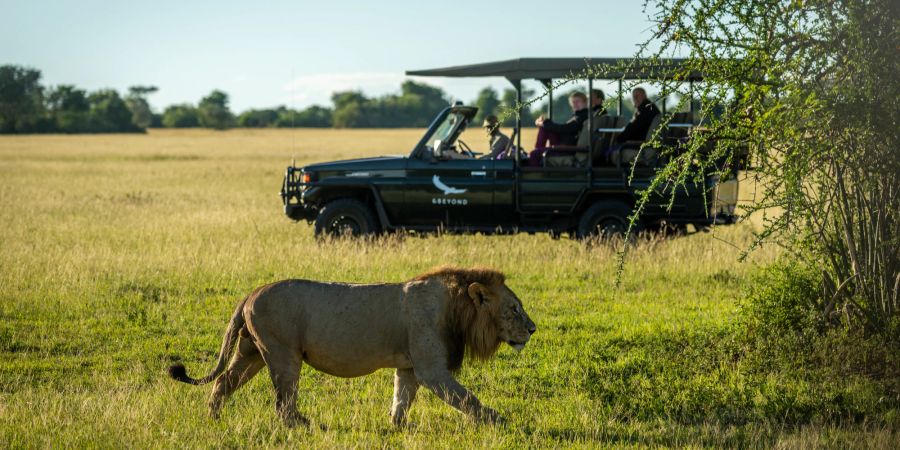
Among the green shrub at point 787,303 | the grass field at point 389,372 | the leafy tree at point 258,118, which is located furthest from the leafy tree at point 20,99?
the green shrub at point 787,303

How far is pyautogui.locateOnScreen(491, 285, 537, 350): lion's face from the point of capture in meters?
6.31

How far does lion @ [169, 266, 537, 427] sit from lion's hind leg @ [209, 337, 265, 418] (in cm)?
17

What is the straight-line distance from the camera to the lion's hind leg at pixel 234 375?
6523 mm

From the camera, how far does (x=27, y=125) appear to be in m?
96.5

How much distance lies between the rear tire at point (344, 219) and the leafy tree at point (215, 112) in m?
95.4

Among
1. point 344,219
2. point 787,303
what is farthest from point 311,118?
point 787,303

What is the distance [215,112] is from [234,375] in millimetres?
109829

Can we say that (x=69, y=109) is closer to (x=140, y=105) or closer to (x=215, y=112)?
(x=215, y=112)

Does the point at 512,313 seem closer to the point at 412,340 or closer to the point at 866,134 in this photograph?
the point at 412,340

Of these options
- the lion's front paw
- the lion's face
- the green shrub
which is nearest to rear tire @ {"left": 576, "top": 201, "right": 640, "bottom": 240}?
the green shrub

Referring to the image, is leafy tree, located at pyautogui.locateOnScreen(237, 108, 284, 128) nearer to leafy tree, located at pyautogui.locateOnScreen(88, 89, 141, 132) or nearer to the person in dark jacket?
leafy tree, located at pyautogui.locateOnScreen(88, 89, 141, 132)

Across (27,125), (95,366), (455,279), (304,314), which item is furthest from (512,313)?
(27,125)

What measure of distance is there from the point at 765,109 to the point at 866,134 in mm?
654

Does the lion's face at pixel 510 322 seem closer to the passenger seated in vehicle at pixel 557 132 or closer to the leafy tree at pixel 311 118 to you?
the passenger seated in vehicle at pixel 557 132
